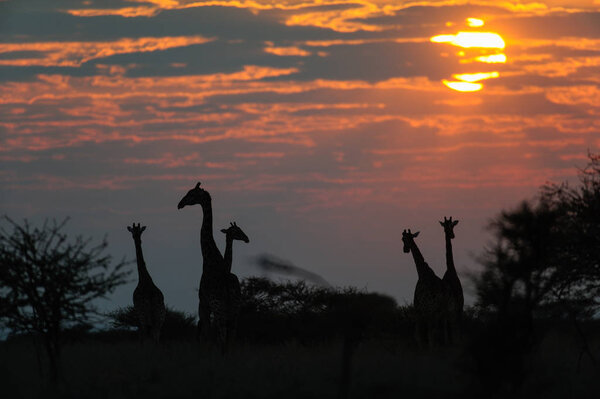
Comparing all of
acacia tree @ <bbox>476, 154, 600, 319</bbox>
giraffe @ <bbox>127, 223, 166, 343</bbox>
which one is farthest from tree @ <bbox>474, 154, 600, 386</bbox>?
giraffe @ <bbox>127, 223, 166, 343</bbox>

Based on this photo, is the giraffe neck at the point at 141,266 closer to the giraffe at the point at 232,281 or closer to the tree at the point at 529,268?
the giraffe at the point at 232,281

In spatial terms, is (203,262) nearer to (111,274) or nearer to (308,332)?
(111,274)

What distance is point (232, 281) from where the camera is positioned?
91.9ft

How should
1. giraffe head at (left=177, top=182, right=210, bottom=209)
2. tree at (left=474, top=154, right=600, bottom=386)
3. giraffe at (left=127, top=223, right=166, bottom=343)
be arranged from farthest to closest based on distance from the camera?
giraffe at (left=127, top=223, right=166, bottom=343) < giraffe head at (left=177, top=182, right=210, bottom=209) < tree at (left=474, top=154, right=600, bottom=386)

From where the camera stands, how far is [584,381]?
2333cm

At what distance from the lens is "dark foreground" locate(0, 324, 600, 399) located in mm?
21828

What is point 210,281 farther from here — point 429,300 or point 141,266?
point 429,300

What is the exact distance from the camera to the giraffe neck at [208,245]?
27.9 m

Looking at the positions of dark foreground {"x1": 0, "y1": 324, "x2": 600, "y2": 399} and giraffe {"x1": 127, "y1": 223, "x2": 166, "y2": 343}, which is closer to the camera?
dark foreground {"x1": 0, "y1": 324, "x2": 600, "y2": 399}

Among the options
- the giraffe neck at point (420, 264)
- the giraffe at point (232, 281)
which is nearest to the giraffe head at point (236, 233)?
the giraffe at point (232, 281)

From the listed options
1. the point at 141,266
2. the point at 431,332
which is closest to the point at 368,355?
the point at 431,332

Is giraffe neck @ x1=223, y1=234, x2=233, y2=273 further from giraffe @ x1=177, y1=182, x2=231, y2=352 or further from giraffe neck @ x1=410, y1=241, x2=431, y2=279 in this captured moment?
giraffe neck @ x1=410, y1=241, x2=431, y2=279

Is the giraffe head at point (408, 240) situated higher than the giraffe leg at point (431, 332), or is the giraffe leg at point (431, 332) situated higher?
the giraffe head at point (408, 240)

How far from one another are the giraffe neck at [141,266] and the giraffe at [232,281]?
223 centimetres
